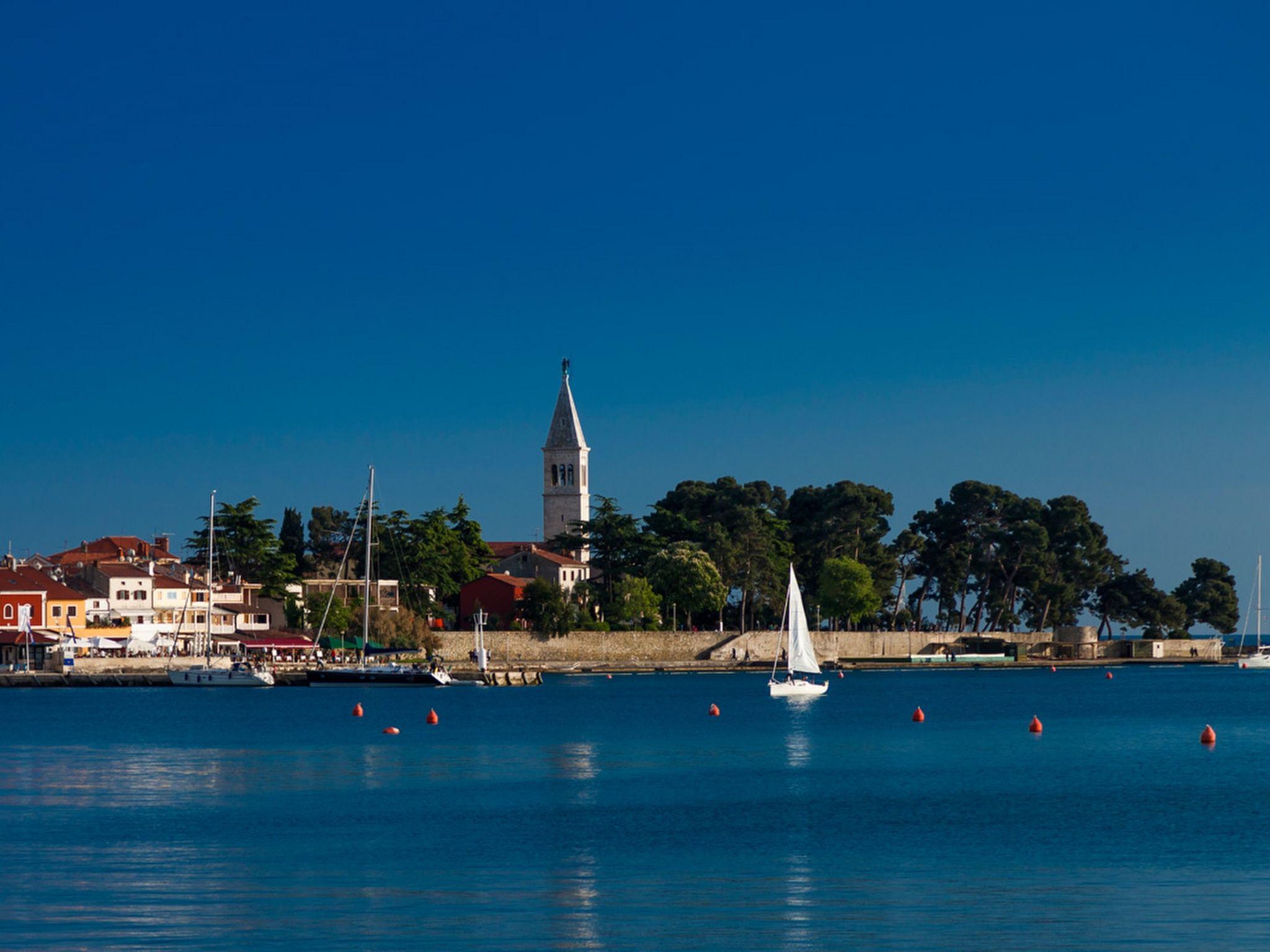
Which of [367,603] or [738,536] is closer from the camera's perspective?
[367,603]

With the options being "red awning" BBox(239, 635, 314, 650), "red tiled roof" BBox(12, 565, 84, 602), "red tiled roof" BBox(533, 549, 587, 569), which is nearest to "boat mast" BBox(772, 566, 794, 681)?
"red tiled roof" BBox(533, 549, 587, 569)

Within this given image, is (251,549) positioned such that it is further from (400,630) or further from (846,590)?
(846,590)

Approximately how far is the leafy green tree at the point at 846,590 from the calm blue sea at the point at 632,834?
60.8 metres

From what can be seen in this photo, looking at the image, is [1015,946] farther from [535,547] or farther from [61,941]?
[535,547]

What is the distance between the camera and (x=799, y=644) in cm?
8456

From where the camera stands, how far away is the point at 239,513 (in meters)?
114

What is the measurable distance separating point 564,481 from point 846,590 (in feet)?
104

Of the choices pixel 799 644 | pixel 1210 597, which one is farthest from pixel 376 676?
pixel 1210 597

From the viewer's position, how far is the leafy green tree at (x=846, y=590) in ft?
430

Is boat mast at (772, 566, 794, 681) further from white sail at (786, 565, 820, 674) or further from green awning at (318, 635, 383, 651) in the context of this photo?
green awning at (318, 635, 383, 651)

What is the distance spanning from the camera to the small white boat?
95812 mm

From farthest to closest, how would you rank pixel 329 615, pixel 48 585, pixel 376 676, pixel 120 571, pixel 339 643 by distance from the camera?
1. pixel 329 615
2. pixel 339 643
3. pixel 120 571
4. pixel 48 585
5. pixel 376 676

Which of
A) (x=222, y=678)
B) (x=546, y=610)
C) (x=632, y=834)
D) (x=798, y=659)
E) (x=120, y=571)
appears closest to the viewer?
(x=632, y=834)

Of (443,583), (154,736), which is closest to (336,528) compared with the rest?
(443,583)
